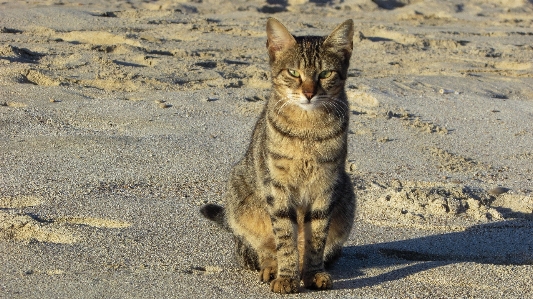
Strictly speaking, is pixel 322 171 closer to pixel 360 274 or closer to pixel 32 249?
pixel 360 274

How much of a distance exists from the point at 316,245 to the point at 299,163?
1.52 ft

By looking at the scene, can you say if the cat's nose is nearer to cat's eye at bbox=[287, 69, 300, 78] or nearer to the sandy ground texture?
cat's eye at bbox=[287, 69, 300, 78]

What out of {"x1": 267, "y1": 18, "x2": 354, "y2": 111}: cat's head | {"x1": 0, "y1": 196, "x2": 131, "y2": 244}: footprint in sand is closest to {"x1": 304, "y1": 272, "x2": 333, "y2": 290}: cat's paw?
{"x1": 267, "y1": 18, "x2": 354, "y2": 111}: cat's head

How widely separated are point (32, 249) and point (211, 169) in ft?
6.77

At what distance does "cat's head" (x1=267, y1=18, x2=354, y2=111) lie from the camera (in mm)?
3953

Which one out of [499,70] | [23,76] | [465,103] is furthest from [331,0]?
[23,76]

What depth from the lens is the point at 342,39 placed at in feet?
13.5

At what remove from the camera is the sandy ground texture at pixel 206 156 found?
13.5 feet

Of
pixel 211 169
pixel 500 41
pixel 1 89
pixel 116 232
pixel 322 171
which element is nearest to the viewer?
pixel 322 171

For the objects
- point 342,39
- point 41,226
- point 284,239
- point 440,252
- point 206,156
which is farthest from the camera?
point 206,156

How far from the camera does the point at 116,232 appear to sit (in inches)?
182

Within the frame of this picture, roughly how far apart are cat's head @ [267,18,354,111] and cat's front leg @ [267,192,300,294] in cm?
50

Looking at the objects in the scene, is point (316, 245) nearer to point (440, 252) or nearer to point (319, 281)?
point (319, 281)

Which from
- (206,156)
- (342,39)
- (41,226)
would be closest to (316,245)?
(342,39)
